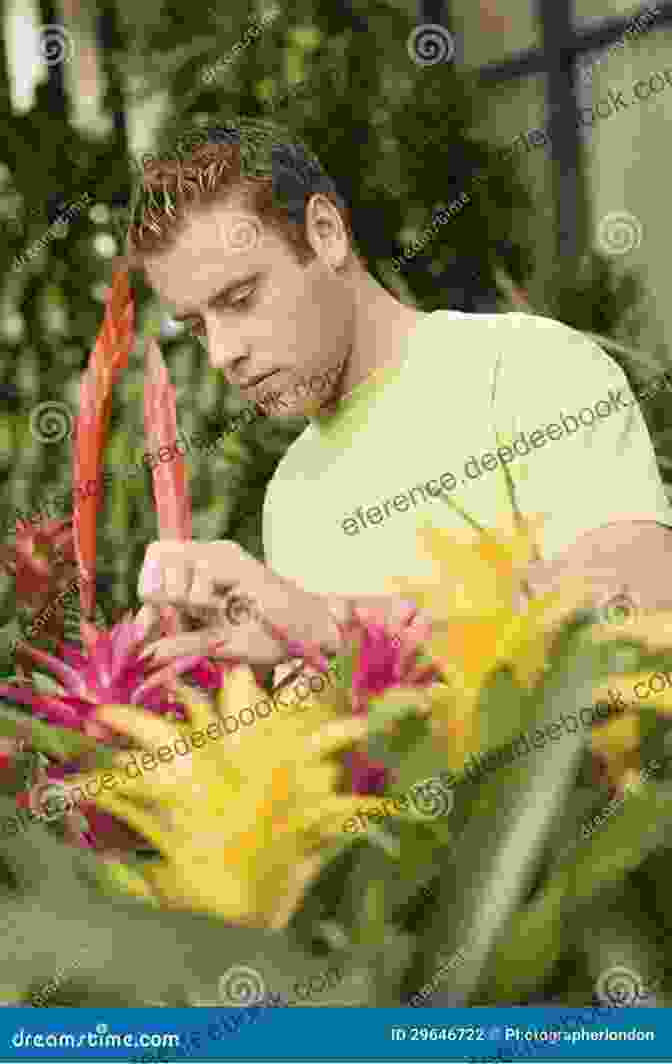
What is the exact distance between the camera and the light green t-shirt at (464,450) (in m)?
0.82

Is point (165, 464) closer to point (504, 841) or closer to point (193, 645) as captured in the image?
point (193, 645)

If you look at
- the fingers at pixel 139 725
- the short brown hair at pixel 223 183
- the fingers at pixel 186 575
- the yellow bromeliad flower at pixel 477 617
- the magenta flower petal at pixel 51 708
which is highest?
the short brown hair at pixel 223 183

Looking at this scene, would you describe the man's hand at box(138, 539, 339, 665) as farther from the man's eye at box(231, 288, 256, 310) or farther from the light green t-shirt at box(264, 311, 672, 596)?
the man's eye at box(231, 288, 256, 310)

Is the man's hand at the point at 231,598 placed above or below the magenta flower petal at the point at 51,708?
below

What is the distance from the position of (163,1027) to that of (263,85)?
1.49m

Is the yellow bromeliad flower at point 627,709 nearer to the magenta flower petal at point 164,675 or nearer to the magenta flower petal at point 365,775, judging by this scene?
the magenta flower petal at point 365,775

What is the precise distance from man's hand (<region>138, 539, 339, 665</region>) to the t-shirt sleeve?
213mm

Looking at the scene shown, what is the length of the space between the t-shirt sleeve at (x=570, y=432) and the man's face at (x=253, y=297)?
12 cm

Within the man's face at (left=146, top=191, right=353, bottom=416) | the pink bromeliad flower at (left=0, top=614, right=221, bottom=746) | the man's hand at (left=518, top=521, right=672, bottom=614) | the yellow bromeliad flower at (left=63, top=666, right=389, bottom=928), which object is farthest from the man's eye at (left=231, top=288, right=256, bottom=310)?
the yellow bromeliad flower at (left=63, top=666, right=389, bottom=928)

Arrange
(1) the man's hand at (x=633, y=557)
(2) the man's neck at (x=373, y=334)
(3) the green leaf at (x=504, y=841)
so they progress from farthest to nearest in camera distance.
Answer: (2) the man's neck at (x=373, y=334), (1) the man's hand at (x=633, y=557), (3) the green leaf at (x=504, y=841)

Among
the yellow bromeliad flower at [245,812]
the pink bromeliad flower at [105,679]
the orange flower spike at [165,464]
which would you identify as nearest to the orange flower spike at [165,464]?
the orange flower spike at [165,464]

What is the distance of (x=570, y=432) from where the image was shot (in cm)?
84

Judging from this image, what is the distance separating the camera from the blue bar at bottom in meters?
0.39

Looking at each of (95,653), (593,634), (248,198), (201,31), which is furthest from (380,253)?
(593,634)
